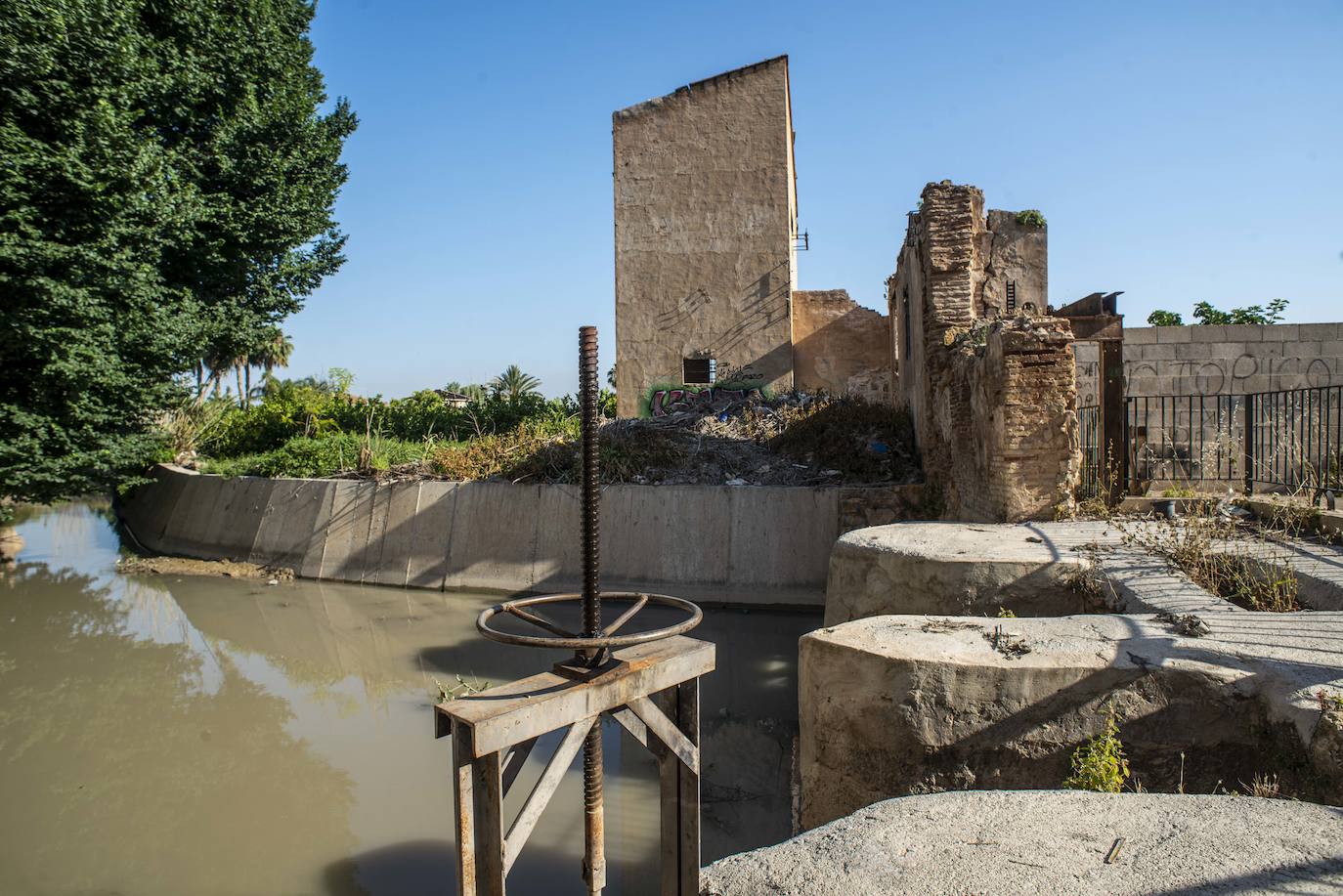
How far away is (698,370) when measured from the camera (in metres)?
20.7

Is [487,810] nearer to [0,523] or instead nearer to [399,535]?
[399,535]

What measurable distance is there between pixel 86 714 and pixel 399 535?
5497 mm

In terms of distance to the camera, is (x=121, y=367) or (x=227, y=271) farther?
(x=227, y=271)

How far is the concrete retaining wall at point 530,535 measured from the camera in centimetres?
1086

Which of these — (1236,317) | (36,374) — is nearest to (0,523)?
(36,374)

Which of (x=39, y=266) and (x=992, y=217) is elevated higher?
(x=992, y=217)

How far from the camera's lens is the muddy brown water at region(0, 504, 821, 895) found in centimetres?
487

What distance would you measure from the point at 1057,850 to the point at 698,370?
60.7 feet

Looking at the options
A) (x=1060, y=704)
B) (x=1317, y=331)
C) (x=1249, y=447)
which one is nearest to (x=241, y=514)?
(x=1060, y=704)

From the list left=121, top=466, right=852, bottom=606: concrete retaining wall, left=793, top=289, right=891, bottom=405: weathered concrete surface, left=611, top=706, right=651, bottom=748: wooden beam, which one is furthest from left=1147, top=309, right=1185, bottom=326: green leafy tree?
left=611, top=706, right=651, bottom=748: wooden beam

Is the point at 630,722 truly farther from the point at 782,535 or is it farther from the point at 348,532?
the point at 348,532

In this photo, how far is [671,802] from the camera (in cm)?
302

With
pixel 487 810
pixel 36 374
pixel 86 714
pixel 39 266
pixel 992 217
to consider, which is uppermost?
pixel 992 217

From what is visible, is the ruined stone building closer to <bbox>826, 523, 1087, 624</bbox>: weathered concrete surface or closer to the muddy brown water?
the muddy brown water
